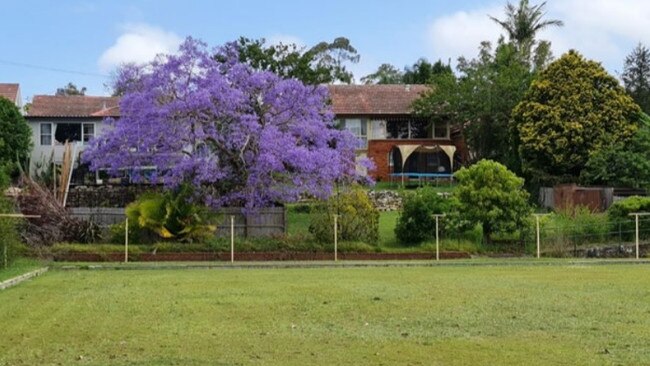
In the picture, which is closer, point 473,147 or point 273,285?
point 273,285

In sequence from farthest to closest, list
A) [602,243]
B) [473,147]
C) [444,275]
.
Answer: [473,147] → [602,243] → [444,275]

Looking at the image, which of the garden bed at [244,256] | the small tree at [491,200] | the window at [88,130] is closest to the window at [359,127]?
the window at [88,130]

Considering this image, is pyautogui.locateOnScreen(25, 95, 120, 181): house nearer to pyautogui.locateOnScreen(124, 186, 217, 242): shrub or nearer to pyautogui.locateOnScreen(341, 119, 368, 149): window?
pyautogui.locateOnScreen(341, 119, 368, 149): window

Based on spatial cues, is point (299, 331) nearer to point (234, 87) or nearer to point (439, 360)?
point (439, 360)

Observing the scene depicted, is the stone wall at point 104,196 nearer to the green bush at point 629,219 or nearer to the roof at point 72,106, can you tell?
the roof at point 72,106

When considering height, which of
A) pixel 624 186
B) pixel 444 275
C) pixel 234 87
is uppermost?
pixel 234 87

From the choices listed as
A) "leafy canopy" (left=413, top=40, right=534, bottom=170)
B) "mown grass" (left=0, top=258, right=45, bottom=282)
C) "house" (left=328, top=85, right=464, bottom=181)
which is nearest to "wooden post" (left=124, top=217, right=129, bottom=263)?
"mown grass" (left=0, top=258, right=45, bottom=282)

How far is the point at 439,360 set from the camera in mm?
8133

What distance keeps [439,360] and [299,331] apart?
7.77 feet

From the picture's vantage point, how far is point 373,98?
55000mm

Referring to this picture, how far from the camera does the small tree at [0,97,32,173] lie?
4616 cm

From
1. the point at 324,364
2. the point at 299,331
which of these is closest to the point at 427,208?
the point at 299,331

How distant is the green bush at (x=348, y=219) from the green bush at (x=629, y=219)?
8758 mm

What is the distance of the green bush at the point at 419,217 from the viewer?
28.7 meters
